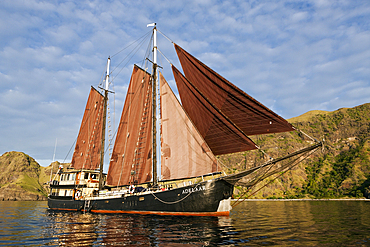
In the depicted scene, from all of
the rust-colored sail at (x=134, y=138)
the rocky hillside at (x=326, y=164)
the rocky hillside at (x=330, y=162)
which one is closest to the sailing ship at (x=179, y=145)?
the rust-colored sail at (x=134, y=138)

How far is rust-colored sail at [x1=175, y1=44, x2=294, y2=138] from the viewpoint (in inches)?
804

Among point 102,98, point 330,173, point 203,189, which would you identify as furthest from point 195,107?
point 330,173

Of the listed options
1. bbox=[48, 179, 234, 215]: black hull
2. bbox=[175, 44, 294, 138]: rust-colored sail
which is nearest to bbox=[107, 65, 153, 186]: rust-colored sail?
bbox=[48, 179, 234, 215]: black hull

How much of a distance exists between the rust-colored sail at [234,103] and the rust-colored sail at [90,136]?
27069mm

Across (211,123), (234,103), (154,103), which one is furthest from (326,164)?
(234,103)

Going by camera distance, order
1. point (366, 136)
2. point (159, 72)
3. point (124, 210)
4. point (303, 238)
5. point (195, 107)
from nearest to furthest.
→ 1. point (303, 238)
2. point (195, 107)
3. point (124, 210)
4. point (159, 72)
5. point (366, 136)

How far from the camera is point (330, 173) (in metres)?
152

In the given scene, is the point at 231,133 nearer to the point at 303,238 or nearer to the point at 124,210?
the point at 303,238

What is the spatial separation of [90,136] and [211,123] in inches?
1294

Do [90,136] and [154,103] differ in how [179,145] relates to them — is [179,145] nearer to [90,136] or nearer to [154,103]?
[154,103]

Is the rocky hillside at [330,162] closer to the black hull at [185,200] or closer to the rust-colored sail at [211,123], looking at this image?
the black hull at [185,200]

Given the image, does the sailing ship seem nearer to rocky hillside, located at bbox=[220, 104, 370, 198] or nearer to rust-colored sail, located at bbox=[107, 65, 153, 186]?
rust-colored sail, located at bbox=[107, 65, 153, 186]

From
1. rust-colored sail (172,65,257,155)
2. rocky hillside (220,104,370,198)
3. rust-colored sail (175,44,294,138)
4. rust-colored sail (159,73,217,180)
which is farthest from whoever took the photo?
rocky hillside (220,104,370,198)

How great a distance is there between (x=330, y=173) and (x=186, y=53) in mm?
161760
